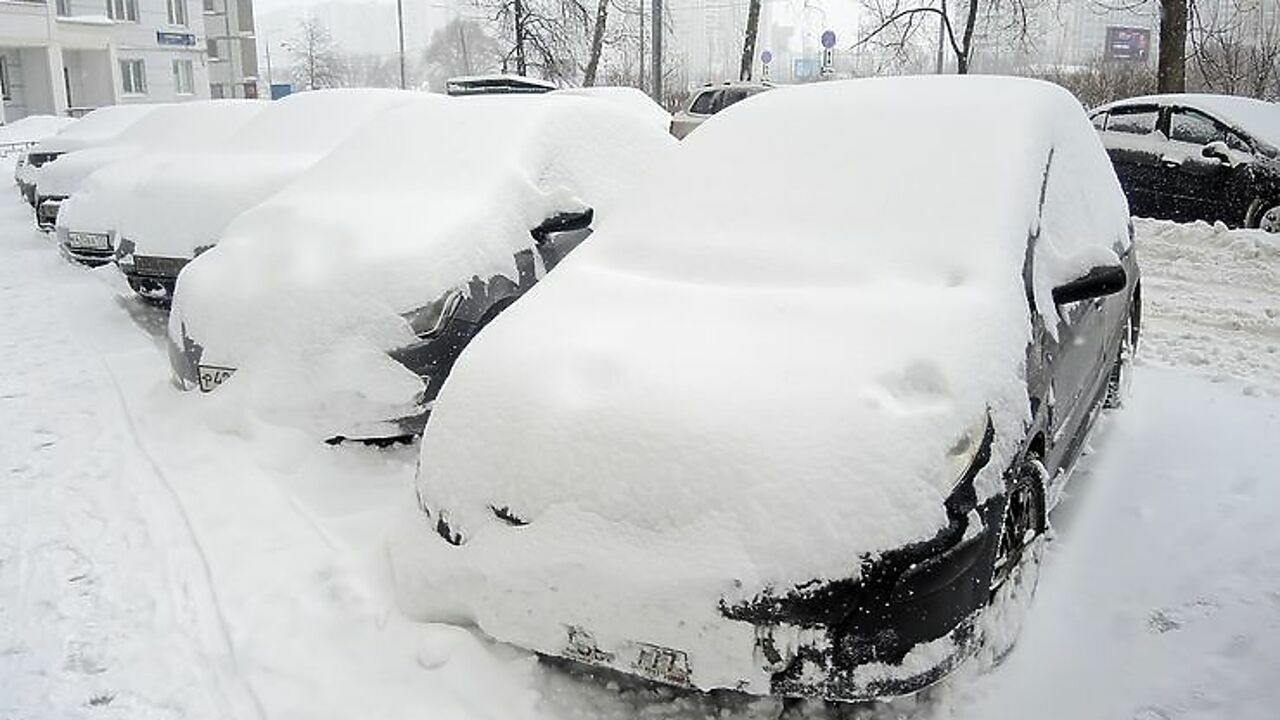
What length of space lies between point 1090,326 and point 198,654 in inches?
134

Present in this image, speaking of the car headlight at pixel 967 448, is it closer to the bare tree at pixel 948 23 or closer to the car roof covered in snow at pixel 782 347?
the car roof covered in snow at pixel 782 347

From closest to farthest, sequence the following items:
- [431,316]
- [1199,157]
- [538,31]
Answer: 1. [431,316]
2. [1199,157]
3. [538,31]

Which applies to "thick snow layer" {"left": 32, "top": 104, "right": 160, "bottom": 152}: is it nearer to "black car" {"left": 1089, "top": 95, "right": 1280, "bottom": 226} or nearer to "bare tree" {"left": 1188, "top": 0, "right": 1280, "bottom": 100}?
"black car" {"left": 1089, "top": 95, "right": 1280, "bottom": 226}

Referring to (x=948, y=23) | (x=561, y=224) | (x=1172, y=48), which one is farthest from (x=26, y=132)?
(x=561, y=224)

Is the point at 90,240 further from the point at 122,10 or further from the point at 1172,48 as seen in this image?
the point at 122,10

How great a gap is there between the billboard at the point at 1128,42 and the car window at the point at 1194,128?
87.5 feet

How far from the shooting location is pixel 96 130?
15.4 meters

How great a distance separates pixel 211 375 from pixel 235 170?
368 centimetres

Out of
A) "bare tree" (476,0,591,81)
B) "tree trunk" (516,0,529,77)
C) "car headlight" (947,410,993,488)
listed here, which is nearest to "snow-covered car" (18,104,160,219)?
"tree trunk" (516,0,529,77)

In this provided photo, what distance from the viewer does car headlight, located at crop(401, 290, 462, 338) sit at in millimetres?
4758

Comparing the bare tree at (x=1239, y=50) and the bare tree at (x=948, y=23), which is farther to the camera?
the bare tree at (x=948, y=23)

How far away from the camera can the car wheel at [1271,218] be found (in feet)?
33.3

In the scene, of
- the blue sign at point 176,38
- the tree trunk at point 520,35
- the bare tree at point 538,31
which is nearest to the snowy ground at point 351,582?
the tree trunk at point 520,35

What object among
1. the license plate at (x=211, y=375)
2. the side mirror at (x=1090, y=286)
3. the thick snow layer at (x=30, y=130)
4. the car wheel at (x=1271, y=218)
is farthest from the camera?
the thick snow layer at (x=30, y=130)
